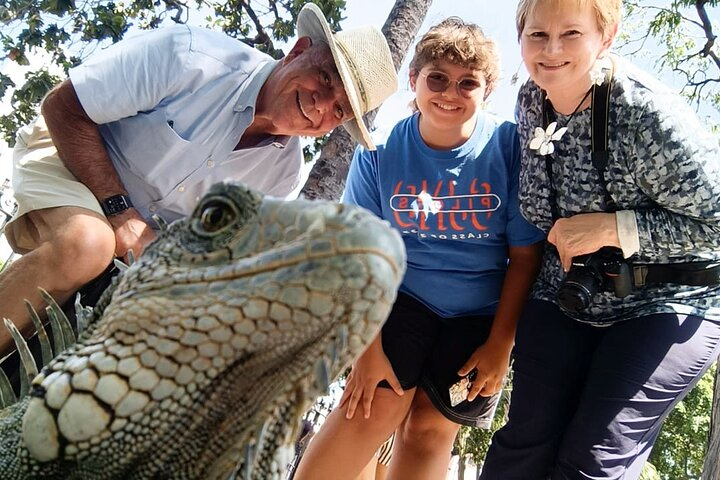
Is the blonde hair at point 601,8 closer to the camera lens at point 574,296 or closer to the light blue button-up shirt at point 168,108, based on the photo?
the camera lens at point 574,296

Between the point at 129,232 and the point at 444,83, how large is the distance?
1.83 m

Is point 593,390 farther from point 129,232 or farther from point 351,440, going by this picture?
point 129,232

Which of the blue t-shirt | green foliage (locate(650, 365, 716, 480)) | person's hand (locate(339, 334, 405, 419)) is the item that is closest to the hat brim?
the blue t-shirt

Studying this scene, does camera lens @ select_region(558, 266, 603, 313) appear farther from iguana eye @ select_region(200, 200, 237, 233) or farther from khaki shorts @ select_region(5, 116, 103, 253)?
khaki shorts @ select_region(5, 116, 103, 253)

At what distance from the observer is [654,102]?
244 centimetres

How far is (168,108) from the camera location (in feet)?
10.1

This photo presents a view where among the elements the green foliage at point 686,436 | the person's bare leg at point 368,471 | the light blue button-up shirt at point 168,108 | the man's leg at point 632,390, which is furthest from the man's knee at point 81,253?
the green foliage at point 686,436

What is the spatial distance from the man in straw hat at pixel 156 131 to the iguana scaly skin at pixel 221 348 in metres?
1.47

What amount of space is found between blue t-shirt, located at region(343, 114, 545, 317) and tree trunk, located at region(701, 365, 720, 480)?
4.19 meters

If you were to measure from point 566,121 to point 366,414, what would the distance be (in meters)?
1.80

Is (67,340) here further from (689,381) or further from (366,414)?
(689,381)

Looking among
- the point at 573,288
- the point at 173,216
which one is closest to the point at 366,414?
the point at 573,288

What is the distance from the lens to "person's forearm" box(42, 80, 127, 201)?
2.89 meters

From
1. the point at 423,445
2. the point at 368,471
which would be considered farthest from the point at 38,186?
the point at 423,445
